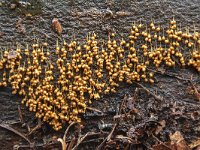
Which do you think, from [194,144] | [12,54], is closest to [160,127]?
[194,144]

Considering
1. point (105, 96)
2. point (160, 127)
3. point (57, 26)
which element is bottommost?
point (160, 127)

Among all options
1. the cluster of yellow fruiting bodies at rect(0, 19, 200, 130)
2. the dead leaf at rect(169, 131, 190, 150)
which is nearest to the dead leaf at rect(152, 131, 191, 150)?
the dead leaf at rect(169, 131, 190, 150)

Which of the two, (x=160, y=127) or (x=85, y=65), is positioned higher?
(x=85, y=65)

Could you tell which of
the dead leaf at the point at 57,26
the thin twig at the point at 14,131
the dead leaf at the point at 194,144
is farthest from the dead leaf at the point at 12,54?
the dead leaf at the point at 194,144

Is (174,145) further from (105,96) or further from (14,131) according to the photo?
(14,131)

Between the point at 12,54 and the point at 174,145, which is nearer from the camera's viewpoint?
the point at 174,145

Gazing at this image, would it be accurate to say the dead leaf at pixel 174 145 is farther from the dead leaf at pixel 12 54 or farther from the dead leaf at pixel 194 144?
the dead leaf at pixel 12 54

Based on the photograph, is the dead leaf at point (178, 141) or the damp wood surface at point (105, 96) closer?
the dead leaf at point (178, 141)
